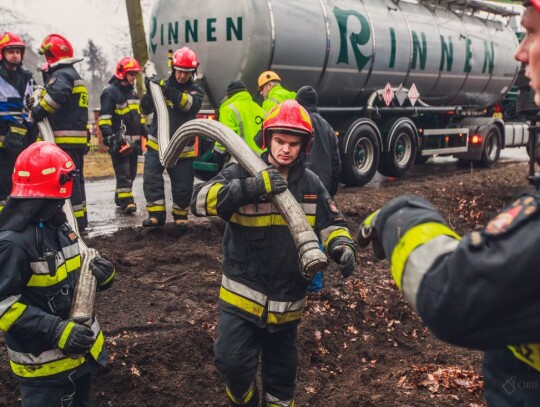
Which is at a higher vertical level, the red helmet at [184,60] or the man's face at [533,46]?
the man's face at [533,46]

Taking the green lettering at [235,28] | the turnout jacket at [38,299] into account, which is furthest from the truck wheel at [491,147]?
the turnout jacket at [38,299]

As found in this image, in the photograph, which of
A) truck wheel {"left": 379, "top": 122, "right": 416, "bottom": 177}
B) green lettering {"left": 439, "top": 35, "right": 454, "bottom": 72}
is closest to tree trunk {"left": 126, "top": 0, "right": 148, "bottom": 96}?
truck wheel {"left": 379, "top": 122, "right": 416, "bottom": 177}

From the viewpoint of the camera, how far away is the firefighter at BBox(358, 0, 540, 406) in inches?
48.8

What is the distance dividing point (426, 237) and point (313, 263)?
142 cm

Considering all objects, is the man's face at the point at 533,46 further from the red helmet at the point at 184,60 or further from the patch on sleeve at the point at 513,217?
the red helmet at the point at 184,60

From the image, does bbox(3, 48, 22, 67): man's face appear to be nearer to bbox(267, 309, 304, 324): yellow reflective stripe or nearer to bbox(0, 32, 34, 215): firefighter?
bbox(0, 32, 34, 215): firefighter

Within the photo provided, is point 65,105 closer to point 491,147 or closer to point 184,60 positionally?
point 184,60

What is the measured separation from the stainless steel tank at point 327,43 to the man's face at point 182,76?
5.20ft

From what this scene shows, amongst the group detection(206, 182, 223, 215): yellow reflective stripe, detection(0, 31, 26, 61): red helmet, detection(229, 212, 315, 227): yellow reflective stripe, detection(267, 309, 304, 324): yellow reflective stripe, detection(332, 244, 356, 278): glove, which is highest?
detection(0, 31, 26, 61): red helmet

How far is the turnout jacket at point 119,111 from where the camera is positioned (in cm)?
796

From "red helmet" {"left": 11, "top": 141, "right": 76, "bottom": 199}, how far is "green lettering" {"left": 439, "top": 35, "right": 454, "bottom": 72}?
10.2 metres

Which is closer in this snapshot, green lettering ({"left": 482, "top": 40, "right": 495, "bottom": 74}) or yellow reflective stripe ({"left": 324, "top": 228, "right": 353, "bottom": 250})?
yellow reflective stripe ({"left": 324, "top": 228, "right": 353, "bottom": 250})

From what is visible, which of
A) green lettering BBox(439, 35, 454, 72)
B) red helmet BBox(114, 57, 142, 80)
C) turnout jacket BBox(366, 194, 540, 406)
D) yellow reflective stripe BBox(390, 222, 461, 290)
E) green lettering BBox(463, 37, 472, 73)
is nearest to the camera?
turnout jacket BBox(366, 194, 540, 406)

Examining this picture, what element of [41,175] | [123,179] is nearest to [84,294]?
[41,175]
